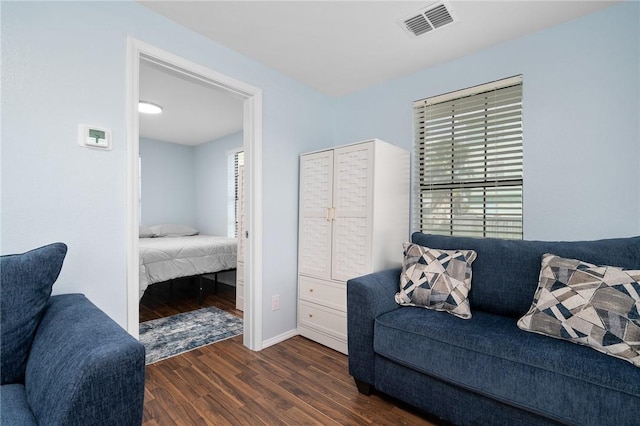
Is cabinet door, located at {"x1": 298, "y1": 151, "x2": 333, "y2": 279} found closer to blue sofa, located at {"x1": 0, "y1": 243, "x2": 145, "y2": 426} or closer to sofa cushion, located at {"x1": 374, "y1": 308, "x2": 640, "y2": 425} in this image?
sofa cushion, located at {"x1": 374, "y1": 308, "x2": 640, "y2": 425}

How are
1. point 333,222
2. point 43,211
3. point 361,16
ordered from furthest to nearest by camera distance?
point 333,222, point 361,16, point 43,211

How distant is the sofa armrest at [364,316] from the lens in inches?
68.8

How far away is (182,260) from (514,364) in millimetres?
3496

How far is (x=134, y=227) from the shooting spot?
5.82 ft

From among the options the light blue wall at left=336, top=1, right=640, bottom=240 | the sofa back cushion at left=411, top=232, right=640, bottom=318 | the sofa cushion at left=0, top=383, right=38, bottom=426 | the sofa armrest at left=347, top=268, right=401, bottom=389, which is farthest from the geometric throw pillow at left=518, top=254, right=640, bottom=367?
the sofa cushion at left=0, top=383, right=38, bottom=426

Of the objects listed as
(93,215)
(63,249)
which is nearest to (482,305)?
(63,249)

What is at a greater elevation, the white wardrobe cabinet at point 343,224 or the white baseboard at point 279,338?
the white wardrobe cabinet at point 343,224

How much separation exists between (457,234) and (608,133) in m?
1.12

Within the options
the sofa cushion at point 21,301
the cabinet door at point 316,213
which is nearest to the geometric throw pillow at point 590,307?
the cabinet door at point 316,213

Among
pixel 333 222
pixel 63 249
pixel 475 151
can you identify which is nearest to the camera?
pixel 63 249

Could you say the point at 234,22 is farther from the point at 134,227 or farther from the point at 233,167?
the point at 233,167

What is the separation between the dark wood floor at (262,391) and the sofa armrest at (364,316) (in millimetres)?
182

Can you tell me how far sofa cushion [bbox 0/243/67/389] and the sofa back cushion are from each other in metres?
2.18

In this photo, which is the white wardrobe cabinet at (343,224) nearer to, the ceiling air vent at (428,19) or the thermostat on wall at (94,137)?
the ceiling air vent at (428,19)
